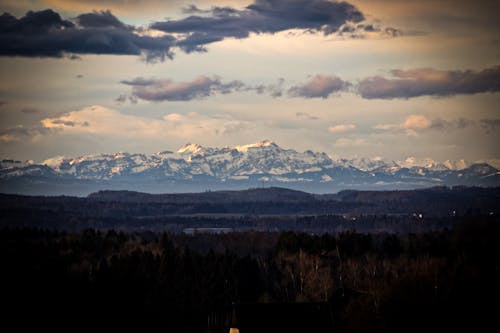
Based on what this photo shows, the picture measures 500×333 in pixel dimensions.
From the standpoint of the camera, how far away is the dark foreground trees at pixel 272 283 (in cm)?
8875

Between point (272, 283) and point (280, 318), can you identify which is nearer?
point (280, 318)

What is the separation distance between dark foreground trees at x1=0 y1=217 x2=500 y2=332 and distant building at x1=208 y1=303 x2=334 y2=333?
13.8 ft

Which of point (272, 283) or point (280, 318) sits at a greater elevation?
point (280, 318)

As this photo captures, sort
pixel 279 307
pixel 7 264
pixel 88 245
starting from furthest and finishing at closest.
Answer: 1. pixel 88 245
2. pixel 7 264
3. pixel 279 307

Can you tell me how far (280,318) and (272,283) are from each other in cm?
5507

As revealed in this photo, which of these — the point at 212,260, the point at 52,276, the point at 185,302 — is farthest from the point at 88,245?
the point at 52,276

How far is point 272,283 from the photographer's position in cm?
13425

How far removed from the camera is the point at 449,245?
5472 inches

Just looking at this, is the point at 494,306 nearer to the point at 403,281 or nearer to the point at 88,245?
the point at 403,281

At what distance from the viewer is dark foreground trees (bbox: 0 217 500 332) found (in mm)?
88750

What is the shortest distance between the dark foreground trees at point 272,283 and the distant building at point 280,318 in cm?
422

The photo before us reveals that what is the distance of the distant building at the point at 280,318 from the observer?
78.5 m

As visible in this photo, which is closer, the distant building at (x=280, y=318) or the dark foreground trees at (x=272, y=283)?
the distant building at (x=280, y=318)

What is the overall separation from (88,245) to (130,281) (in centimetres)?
5865
